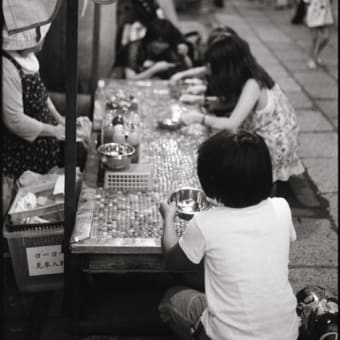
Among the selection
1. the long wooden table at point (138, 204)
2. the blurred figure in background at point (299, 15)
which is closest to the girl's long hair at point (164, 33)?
the long wooden table at point (138, 204)

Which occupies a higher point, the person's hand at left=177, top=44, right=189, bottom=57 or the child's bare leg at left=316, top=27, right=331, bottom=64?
the person's hand at left=177, top=44, right=189, bottom=57

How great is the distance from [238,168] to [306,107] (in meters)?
5.21

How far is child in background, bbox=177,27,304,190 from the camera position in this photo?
13.6 feet

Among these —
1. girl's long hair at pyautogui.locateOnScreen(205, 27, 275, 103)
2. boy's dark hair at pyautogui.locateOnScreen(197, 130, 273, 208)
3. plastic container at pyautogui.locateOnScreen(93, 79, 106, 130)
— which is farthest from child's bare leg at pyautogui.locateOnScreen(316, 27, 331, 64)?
boy's dark hair at pyautogui.locateOnScreen(197, 130, 273, 208)

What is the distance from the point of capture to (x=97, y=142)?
14.1 feet

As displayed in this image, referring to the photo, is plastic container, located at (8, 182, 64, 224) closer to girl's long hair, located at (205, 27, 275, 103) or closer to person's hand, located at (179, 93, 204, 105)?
girl's long hair, located at (205, 27, 275, 103)

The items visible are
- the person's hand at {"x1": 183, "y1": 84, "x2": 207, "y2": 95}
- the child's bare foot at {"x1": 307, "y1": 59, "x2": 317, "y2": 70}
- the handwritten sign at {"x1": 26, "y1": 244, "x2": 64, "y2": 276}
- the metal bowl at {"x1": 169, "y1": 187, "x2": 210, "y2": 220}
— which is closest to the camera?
the metal bowl at {"x1": 169, "y1": 187, "x2": 210, "y2": 220}

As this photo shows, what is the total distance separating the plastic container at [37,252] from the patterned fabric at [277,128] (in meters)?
1.84

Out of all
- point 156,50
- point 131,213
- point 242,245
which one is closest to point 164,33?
point 156,50

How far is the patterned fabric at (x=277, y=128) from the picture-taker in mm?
4484

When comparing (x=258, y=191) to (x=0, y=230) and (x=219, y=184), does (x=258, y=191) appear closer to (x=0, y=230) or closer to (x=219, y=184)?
(x=219, y=184)

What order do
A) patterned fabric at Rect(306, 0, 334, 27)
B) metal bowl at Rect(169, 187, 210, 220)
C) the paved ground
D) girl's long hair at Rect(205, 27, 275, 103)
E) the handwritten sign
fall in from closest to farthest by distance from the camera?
metal bowl at Rect(169, 187, 210, 220)
the handwritten sign
the paved ground
girl's long hair at Rect(205, 27, 275, 103)
patterned fabric at Rect(306, 0, 334, 27)

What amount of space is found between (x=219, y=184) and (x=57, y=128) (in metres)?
2.15

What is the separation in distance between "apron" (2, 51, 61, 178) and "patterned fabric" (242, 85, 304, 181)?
62.3 inches
